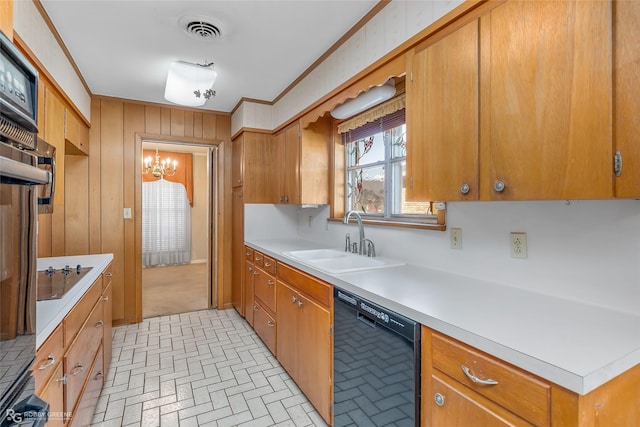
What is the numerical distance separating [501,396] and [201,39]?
8.17 ft

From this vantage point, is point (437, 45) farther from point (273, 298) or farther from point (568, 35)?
point (273, 298)

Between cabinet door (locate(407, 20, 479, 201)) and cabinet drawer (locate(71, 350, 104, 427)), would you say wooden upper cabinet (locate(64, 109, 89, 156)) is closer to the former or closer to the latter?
cabinet drawer (locate(71, 350, 104, 427))

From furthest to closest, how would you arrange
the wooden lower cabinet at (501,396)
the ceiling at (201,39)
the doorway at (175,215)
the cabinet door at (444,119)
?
the doorway at (175,215) < the ceiling at (201,39) < the cabinet door at (444,119) < the wooden lower cabinet at (501,396)

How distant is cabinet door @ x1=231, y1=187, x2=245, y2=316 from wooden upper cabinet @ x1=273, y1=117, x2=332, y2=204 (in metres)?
0.74

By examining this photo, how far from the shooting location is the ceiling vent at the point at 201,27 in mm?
1940

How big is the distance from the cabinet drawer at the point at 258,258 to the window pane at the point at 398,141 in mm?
1453

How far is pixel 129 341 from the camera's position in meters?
2.98

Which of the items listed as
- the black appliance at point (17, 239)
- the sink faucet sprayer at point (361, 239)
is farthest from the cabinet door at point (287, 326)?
the black appliance at point (17, 239)

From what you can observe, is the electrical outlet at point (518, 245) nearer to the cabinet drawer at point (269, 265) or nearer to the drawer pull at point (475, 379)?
the drawer pull at point (475, 379)

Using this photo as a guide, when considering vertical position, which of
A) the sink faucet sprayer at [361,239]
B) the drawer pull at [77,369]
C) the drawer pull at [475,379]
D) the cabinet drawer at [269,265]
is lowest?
the drawer pull at [77,369]

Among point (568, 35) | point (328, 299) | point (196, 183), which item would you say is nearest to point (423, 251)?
point (328, 299)

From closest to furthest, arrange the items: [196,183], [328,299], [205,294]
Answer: [328,299] < [205,294] < [196,183]

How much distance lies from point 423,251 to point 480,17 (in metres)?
1.21

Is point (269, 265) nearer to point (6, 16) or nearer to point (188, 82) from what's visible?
point (188, 82)
